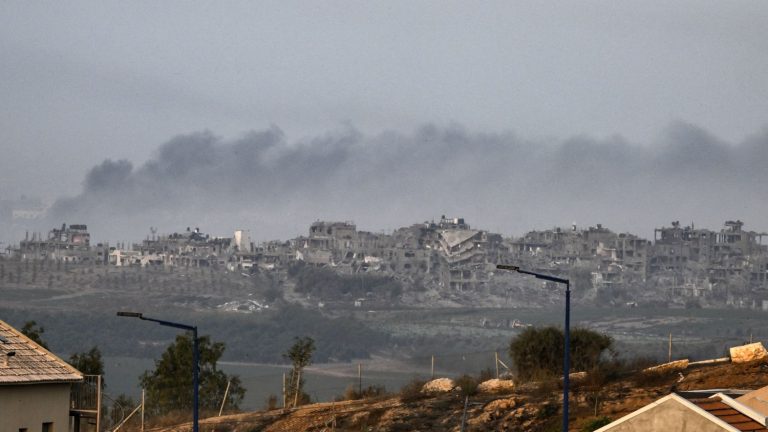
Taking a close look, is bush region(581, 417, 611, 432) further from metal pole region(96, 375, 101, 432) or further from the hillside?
metal pole region(96, 375, 101, 432)

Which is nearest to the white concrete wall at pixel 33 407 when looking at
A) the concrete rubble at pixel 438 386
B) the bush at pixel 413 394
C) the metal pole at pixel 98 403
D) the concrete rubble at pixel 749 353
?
the metal pole at pixel 98 403

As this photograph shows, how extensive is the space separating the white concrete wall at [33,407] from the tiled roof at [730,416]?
1862 centimetres

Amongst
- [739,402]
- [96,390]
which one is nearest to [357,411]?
[96,390]

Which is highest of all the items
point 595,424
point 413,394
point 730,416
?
point 730,416

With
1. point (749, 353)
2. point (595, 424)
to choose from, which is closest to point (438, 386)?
point (749, 353)

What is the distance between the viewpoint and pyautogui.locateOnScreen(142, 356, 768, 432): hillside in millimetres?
48844

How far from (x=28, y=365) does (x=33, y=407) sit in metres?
1.32

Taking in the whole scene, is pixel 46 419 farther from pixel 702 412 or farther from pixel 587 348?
pixel 587 348

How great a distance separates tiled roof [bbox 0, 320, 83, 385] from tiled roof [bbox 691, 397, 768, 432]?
1861 cm

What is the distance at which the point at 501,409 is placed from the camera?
51000 mm

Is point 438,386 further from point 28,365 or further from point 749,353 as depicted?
point 28,365

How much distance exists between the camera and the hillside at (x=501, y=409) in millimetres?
48844

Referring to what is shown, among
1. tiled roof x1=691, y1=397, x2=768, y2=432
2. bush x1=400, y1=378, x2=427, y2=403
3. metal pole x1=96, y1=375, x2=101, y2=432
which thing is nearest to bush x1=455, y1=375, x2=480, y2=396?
bush x1=400, y1=378, x2=427, y2=403

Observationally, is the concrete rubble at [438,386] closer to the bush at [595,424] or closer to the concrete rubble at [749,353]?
the concrete rubble at [749,353]
